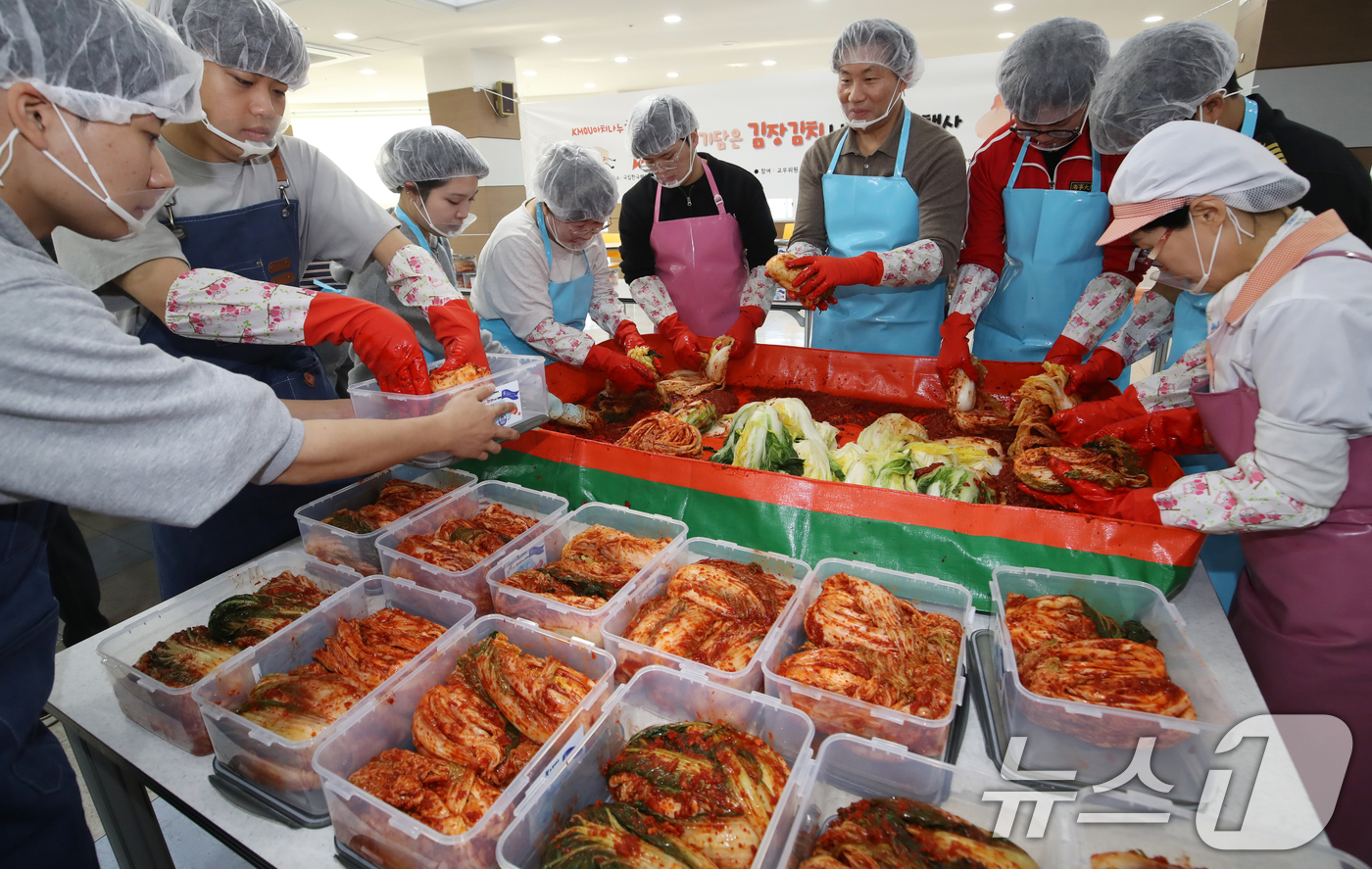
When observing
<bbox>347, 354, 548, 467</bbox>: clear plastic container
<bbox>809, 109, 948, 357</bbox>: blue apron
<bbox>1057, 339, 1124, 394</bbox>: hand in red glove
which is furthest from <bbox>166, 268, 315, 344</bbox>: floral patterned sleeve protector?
<bbox>1057, 339, 1124, 394</bbox>: hand in red glove

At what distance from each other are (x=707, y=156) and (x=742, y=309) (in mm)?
1104

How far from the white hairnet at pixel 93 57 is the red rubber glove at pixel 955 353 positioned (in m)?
2.98

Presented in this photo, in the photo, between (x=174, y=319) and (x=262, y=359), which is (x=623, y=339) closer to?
(x=262, y=359)

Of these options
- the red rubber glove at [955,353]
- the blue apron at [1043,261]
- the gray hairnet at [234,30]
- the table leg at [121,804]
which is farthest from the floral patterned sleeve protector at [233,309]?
the blue apron at [1043,261]

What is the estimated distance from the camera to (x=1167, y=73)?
264cm

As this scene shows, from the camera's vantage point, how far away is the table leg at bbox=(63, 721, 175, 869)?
1865mm

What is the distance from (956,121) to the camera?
27.1 ft

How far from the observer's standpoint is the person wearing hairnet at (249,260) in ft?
7.48

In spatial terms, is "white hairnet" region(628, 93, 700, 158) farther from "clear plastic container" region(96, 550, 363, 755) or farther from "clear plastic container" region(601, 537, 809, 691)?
"clear plastic container" region(96, 550, 363, 755)

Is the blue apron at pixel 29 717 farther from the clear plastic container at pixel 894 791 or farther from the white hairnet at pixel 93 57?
the clear plastic container at pixel 894 791

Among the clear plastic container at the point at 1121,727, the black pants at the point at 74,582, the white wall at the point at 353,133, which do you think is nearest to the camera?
the clear plastic container at the point at 1121,727

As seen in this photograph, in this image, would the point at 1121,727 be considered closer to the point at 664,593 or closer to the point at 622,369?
the point at 664,593

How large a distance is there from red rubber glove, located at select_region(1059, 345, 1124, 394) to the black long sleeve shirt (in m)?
2.03

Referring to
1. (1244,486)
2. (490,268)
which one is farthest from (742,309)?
(1244,486)
